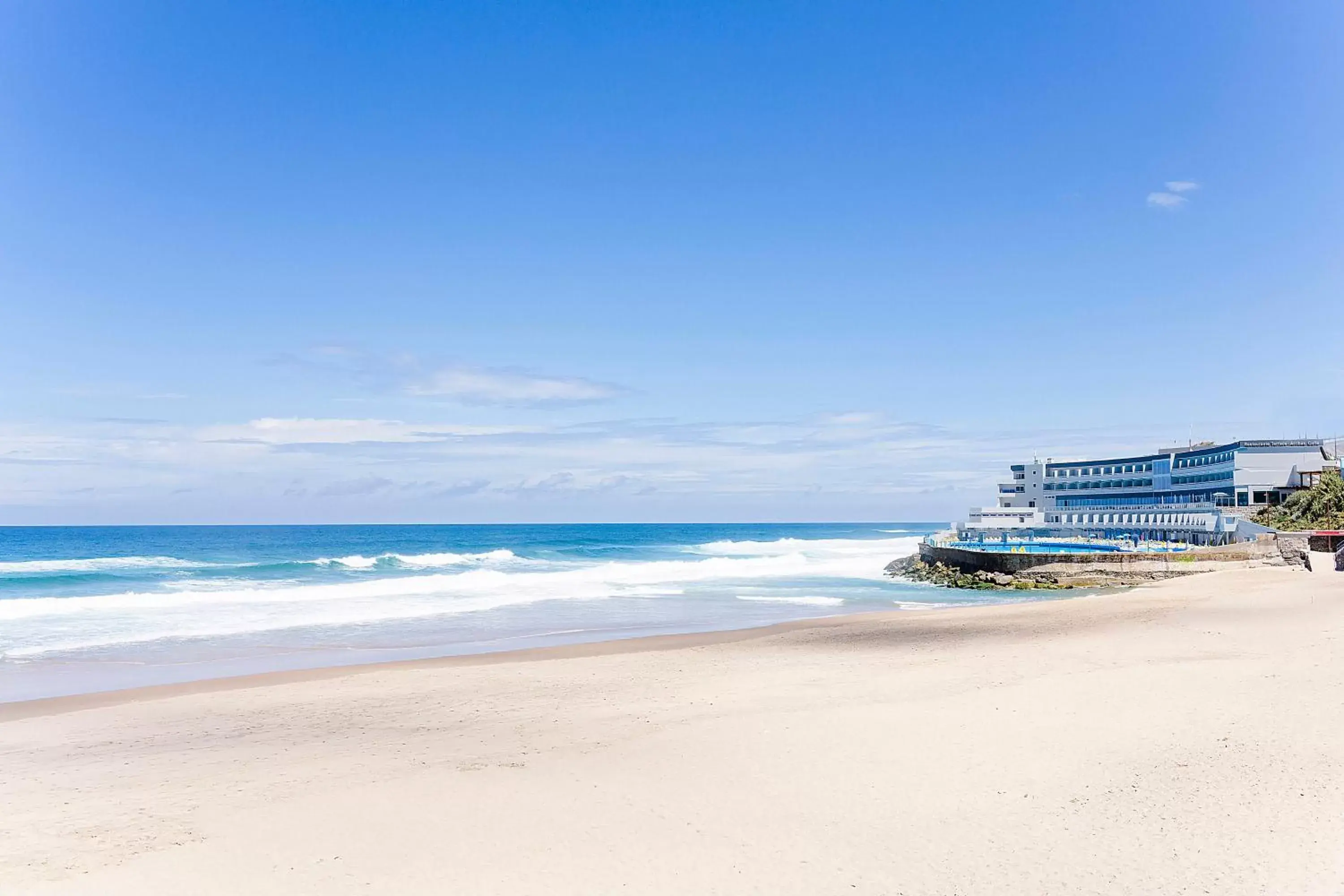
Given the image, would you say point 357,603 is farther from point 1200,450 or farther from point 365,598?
point 1200,450

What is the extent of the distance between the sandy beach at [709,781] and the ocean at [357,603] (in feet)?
15.2

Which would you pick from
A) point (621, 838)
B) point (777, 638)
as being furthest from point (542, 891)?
point (777, 638)

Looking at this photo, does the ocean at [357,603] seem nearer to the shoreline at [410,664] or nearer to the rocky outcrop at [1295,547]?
the shoreline at [410,664]

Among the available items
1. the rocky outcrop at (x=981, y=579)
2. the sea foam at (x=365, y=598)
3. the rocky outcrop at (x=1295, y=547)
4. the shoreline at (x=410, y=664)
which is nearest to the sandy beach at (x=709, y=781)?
the shoreline at (x=410, y=664)

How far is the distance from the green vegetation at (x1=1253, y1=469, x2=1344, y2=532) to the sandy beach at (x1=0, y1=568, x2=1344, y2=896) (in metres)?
44.5

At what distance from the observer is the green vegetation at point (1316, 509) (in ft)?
178

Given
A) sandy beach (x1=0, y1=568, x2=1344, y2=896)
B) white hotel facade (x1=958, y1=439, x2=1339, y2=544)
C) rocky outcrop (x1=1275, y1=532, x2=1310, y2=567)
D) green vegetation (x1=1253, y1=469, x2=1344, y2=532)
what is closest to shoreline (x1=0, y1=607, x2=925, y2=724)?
sandy beach (x1=0, y1=568, x2=1344, y2=896)

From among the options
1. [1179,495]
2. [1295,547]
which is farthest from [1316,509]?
[1179,495]

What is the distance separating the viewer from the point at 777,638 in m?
23.9

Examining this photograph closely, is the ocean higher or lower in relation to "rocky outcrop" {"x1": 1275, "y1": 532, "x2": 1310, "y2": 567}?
lower

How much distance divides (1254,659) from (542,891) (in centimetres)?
1475

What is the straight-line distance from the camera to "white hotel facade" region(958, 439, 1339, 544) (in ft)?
192

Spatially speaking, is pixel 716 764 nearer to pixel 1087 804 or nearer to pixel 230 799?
pixel 1087 804

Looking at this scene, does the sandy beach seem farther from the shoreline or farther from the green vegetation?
the green vegetation
